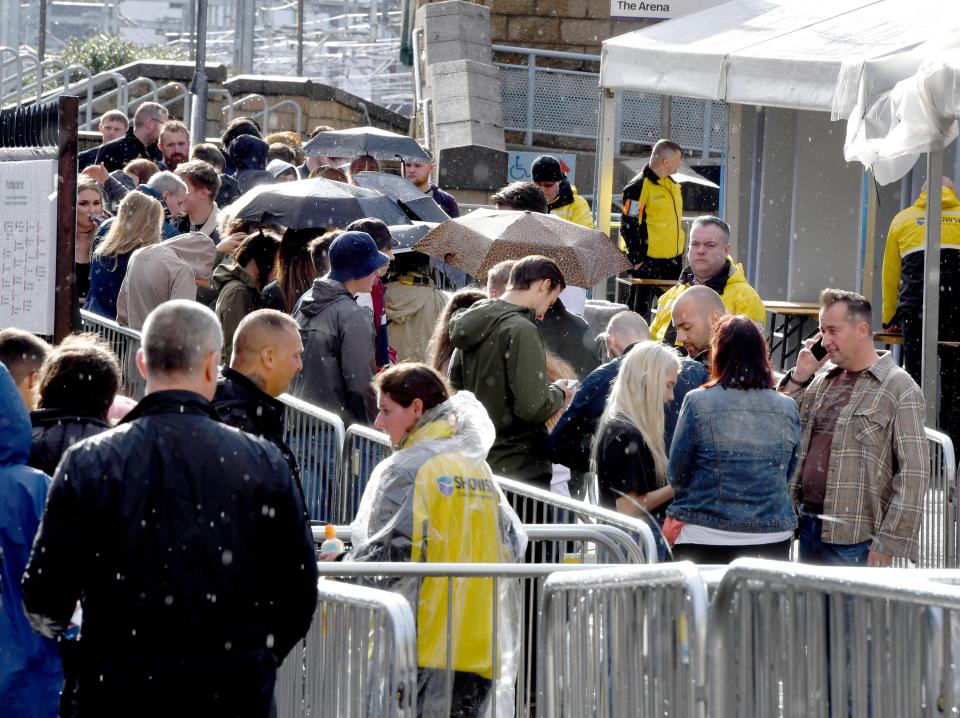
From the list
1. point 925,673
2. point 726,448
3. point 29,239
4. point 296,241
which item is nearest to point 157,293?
point 296,241

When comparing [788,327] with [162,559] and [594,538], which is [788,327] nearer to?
[594,538]

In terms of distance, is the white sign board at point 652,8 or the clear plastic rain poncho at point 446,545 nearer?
the clear plastic rain poncho at point 446,545

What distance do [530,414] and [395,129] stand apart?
23.3 metres

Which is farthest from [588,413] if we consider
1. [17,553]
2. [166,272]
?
[166,272]

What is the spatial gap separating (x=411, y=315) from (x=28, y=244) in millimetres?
2881

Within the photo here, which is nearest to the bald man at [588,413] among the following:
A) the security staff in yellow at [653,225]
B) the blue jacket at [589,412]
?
the blue jacket at [589,412]

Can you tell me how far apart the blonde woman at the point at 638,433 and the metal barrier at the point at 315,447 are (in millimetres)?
1591

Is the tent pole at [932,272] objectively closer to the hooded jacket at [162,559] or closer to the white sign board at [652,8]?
the hooded jacket at [162,559]

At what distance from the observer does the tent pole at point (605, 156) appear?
14.3 m

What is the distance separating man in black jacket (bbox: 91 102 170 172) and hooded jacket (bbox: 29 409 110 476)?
9682 millimetres

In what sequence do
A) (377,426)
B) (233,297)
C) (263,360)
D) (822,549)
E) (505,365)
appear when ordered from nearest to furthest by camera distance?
(263,360)
(377,426)
(822,549)
(505,365)
(233,297)

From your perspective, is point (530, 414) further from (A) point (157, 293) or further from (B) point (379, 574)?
(A) point (157, 293)

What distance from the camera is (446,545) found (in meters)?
5.44

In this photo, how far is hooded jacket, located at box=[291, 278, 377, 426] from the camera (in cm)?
795
